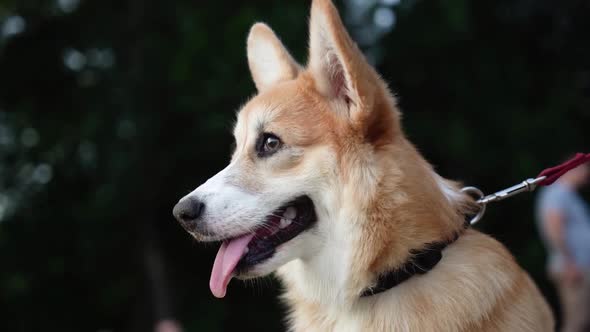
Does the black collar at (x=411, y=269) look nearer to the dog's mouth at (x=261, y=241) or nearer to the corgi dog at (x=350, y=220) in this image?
the corgi dog at (x=350, y=220)

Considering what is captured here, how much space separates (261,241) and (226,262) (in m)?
0.18

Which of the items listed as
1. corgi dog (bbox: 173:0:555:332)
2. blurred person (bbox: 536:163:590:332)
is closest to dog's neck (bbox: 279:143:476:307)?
corgi dog (bbox: 173:0:555:332)

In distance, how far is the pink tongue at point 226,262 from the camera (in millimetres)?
2953

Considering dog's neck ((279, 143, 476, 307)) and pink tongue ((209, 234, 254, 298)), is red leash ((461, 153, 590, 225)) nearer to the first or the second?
dog's neck ((279, 143, 476, 307))

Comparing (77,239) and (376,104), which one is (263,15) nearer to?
(77,239)

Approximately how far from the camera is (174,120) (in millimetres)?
9031

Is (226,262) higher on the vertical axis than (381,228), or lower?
higher

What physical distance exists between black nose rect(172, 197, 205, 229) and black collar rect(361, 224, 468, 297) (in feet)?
2.49

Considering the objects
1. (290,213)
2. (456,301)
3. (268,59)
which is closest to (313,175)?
(290,213)

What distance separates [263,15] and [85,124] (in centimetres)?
276

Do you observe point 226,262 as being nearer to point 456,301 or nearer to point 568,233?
point 456,301

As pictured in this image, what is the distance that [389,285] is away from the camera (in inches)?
112

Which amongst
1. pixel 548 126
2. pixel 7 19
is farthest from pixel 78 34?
pixel 548 126

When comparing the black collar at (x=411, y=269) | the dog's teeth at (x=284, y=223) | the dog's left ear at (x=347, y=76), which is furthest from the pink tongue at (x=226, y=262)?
the dog's left ear at (x=347, y=76)
